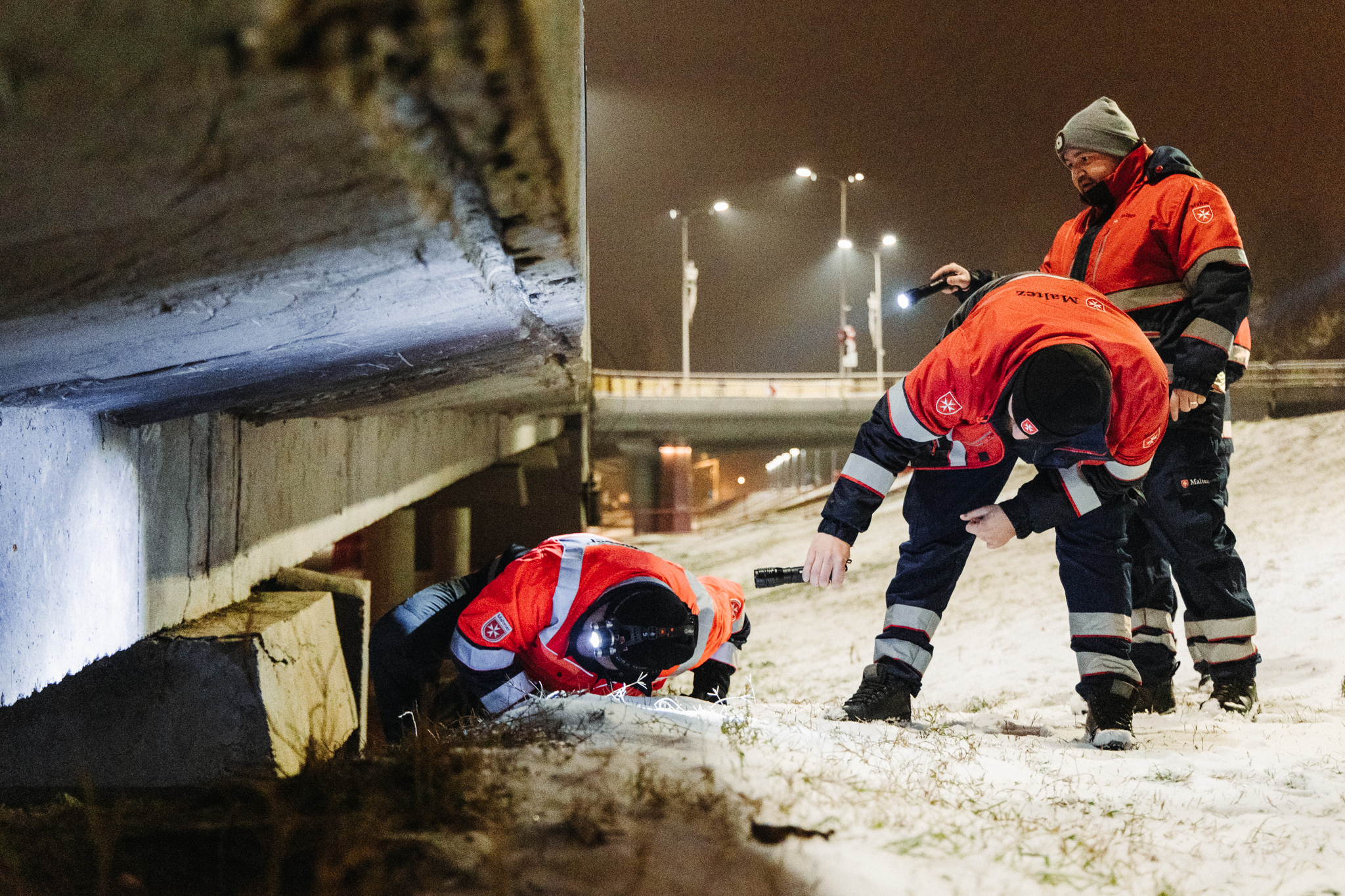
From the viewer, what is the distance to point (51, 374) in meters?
1.93

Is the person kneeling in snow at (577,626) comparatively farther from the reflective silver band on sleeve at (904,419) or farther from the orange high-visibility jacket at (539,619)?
the reflective silver band on sleeve at (904,419)

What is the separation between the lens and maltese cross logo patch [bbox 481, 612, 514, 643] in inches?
133

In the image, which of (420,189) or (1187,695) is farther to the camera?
(1187,695)

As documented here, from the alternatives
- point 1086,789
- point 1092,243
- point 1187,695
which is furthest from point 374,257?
point 1187,695

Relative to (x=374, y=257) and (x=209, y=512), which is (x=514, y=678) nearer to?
(x=209, y=512)

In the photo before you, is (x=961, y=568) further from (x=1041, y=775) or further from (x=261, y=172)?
(x=261, y=172)

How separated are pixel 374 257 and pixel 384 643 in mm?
2764

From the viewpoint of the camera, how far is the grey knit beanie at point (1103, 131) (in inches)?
158

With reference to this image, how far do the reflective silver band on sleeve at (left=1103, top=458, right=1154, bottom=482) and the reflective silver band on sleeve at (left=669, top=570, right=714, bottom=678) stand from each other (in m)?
1.71

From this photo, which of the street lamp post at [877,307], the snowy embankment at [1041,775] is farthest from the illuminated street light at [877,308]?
the snowy embankment at [1041,775]

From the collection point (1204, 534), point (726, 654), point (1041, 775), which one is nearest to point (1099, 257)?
point (1204, 534)

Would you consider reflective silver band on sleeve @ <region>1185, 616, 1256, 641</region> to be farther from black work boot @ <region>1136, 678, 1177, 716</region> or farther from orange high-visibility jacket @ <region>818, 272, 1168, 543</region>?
orange high-visibility jacket @ <region>818, 272, 1168, 543</region>

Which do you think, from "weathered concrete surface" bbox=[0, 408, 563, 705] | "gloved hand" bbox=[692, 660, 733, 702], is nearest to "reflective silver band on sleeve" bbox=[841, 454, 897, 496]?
"gloved hand" bbox=[692, 660, 733, 702]

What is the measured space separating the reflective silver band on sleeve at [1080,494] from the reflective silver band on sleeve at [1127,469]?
104 millimetres
